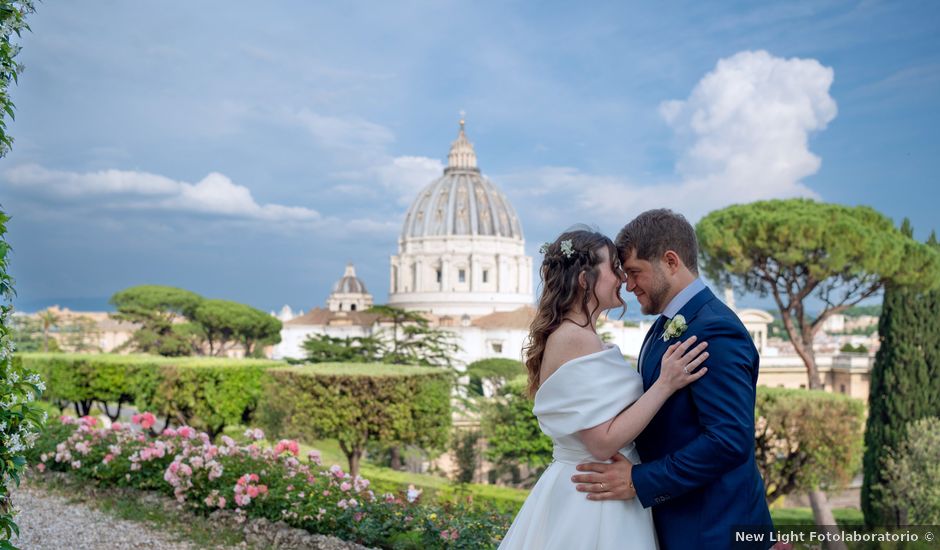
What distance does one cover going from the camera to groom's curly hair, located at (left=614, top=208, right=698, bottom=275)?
2.60m

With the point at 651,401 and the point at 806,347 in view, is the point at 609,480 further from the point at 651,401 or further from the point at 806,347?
the point at 806,347

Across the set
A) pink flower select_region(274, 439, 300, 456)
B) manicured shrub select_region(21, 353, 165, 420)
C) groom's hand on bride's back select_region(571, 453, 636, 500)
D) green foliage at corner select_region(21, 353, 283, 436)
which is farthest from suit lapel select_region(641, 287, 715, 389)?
manicured shrub select_region(21, 353, 165, 420)

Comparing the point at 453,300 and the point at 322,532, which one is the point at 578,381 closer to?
the point at 322,532

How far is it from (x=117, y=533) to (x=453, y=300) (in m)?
74.8

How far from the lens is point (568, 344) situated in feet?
8.55

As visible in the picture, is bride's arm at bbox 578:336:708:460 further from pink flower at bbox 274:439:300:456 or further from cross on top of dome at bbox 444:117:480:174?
cross on top of dome at bbox 444:117:480:174

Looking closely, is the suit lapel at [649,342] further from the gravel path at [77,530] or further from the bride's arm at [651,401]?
the gravel path at [77,530]

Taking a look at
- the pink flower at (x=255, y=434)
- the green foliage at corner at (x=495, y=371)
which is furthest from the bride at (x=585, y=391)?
the green foliage at corner at (x=495, y=371)

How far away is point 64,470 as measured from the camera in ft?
28.9

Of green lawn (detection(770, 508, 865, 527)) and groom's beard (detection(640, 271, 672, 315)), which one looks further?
green lawn (detection(770, 508, 865, 527))

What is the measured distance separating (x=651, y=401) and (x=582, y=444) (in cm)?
31

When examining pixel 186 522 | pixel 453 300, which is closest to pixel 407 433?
pixel 186 522

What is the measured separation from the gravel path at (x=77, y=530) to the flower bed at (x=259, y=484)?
0.52 metres

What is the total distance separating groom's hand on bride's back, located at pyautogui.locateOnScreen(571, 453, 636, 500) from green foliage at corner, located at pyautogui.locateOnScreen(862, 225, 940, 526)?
1718 centimetres
